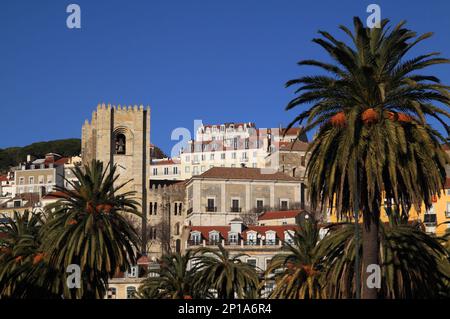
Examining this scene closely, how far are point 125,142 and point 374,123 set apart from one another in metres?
146

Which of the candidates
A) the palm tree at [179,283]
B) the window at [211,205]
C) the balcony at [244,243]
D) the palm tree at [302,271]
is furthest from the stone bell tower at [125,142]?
the palm tree at [302,271]

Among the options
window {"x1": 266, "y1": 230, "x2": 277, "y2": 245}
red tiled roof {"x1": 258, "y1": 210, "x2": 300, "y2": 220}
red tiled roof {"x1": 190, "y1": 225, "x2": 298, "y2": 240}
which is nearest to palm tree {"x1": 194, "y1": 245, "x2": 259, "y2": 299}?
window {"x1": 266, "y1": 230, "x2": 277, "y2": 245}

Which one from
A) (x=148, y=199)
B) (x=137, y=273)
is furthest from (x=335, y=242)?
(x=148, y=199)

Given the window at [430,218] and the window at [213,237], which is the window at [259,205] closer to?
the window at [213,237]

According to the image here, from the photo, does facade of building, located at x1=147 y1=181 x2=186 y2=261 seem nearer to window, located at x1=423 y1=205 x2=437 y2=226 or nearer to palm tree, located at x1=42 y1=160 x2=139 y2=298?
window, located at x1=423 y1=205 x2=437 y2=226

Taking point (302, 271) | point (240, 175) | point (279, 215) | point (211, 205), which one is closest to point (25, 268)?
point (302, 271)

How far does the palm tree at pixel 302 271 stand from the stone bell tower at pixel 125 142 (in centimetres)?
11699

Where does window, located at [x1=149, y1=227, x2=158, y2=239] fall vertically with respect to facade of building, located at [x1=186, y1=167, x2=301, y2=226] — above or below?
below

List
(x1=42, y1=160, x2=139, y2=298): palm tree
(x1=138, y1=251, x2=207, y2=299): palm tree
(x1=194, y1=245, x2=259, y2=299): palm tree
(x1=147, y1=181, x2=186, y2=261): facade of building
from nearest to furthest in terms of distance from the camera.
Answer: (x1=42, y1=160, x2=139, y2=298): palm tree → (x1=194, y1=245, x2=259, y2=299): palm tree → (x1=138, y1=251, x2=207, y2=299): palm tree → (x1=147, y1=181, x2=186, y2=261): facade of building

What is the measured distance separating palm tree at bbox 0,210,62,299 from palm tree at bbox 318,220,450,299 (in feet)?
54.9

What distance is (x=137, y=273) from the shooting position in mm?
118812

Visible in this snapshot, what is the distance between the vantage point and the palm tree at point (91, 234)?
59.2 meters

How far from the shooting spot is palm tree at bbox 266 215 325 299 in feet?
203

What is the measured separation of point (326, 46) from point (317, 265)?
23.7m
